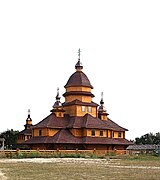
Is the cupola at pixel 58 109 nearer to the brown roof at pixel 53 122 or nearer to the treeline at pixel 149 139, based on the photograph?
the brown roof at pixel 53 122

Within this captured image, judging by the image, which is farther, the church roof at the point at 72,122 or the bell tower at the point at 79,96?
the bell tower at the point at 79,96


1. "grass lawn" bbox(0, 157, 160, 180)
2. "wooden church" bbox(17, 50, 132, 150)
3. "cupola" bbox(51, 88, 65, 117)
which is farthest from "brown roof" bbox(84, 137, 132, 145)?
"grass lawn" bbox(0, 157, 160, 180)

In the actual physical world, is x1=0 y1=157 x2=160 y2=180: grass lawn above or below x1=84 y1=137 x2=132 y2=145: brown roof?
below

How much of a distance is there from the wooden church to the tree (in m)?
31.1

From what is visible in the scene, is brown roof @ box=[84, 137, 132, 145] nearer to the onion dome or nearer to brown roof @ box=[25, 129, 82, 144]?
brown roof @ box=[25, 129, 82, 144]

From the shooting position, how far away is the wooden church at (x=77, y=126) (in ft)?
199

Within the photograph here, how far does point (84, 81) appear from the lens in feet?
220

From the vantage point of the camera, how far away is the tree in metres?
96.0

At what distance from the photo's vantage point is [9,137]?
98.8 meters

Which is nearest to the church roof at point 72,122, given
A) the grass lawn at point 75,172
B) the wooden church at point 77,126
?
the wooden church at point 77,126

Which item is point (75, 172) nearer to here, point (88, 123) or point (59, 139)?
point (59, 139)

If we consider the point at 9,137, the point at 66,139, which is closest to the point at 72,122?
the point at 66,139

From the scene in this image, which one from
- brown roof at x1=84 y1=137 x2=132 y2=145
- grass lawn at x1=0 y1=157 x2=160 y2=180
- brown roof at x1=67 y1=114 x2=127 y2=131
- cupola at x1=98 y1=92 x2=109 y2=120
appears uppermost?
cupola at x1=98 y1=92 x2=109 y2=120

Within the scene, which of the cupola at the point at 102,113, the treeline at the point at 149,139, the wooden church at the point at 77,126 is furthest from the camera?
the treeline at the point at 149,139
